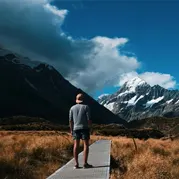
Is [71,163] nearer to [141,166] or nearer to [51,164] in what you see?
[51,164]

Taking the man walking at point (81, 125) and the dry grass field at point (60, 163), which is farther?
the man walking at point (81, 125)

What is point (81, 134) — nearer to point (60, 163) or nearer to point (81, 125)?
point (81, 125)

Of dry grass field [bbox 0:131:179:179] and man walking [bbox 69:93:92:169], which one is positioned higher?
man walking [bbox 69:93:92:169]

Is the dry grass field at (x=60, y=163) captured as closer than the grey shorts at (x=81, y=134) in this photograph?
Yes

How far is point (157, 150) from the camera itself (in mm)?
17703

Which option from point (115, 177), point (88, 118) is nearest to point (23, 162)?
point (88, 118)

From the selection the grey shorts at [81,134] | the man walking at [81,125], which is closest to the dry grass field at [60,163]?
the man walking at [81,125]

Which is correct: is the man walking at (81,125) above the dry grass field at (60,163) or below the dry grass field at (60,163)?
above

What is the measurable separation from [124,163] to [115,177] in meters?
3.63

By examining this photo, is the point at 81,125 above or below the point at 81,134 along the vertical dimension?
above

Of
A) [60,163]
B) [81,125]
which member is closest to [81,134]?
[81,125]

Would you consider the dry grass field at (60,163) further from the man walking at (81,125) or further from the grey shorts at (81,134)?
the grey shorts at (81,134)

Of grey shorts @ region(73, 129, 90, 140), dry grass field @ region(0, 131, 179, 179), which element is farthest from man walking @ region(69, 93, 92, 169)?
dry grass field @ region(0, 131, 179, 179)

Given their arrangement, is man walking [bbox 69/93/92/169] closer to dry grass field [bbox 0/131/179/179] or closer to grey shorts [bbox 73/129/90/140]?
grey shorts [bbox 73/129/90/140]
